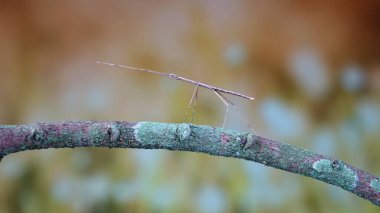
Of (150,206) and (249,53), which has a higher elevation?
(249,53)

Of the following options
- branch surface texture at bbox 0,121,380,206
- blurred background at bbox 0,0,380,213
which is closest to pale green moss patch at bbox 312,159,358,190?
branch surface texture at bbox 0,121,380,206

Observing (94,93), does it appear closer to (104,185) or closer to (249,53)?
(104,185)

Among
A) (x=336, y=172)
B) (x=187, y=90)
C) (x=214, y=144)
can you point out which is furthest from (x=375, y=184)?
(x=187, y=90)

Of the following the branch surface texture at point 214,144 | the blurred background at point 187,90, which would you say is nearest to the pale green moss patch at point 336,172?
the branch surface texture at point 214,144

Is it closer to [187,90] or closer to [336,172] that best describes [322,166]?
[336,172]

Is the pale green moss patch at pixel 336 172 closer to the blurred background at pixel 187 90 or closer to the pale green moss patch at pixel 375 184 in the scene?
the pale green moss patch at pixel 375 184

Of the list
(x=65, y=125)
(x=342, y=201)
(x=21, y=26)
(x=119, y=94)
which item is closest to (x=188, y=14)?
(x=119, y=94)
